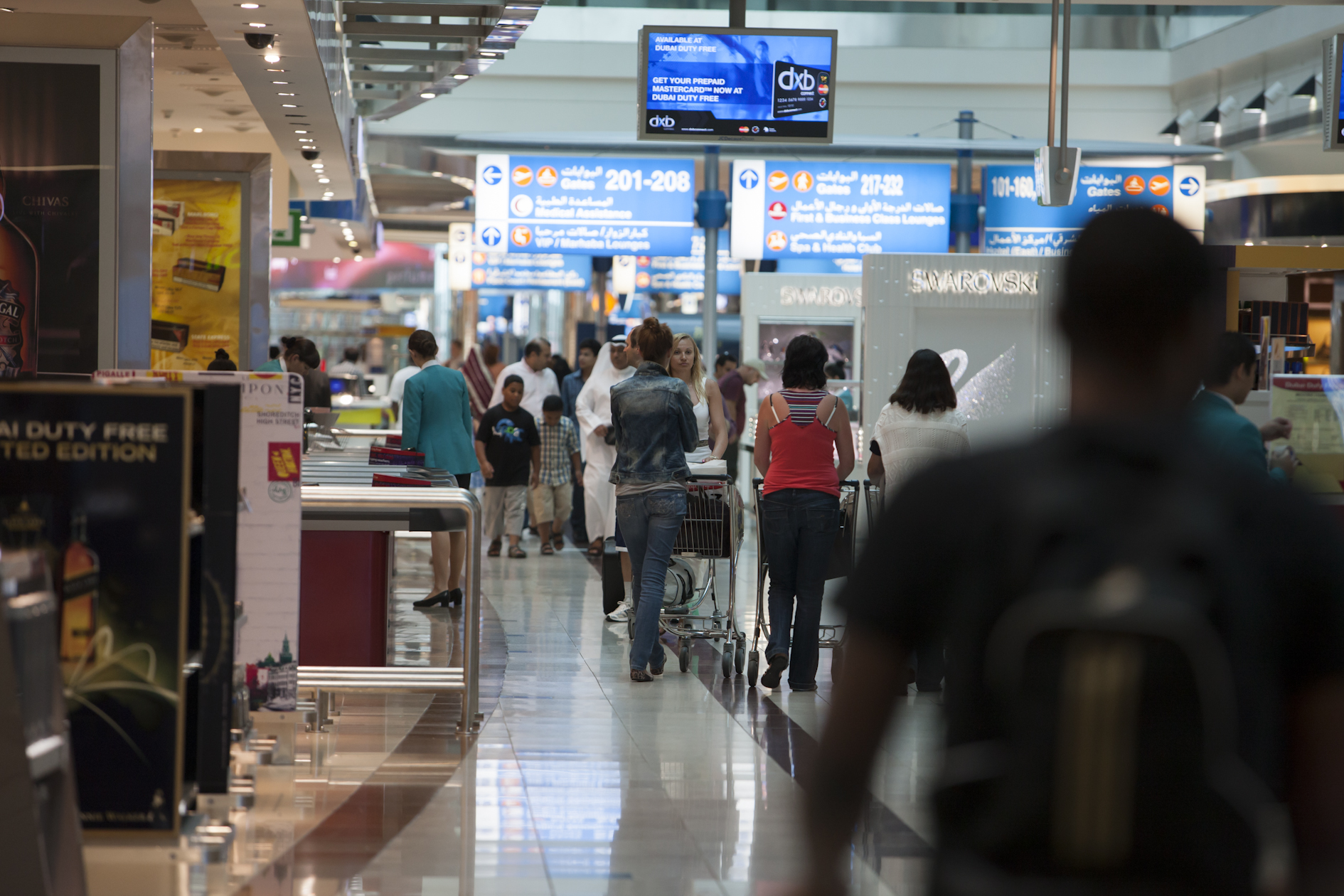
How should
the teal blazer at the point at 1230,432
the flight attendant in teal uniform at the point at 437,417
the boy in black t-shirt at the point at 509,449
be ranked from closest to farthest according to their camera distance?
the teal blazer at the point at 1230,432, the flight attendant in teal uniform at the point at 437,417, the boy in black t-shirt at the point at 509,449

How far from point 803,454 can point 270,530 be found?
283 centimetres

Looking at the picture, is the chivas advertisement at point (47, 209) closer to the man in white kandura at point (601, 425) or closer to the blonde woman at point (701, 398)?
the blonde woman at point (701, 398)

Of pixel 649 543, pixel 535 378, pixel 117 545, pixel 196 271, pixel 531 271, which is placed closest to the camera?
pixel 117 545

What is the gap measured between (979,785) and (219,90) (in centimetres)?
859

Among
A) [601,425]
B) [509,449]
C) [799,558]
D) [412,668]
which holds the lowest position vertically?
[412,668]

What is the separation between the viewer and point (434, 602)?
873 cm

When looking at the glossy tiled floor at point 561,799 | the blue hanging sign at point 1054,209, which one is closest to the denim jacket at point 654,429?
the glossy tiled floor at point 561,799

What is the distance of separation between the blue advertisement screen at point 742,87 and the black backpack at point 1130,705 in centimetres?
790

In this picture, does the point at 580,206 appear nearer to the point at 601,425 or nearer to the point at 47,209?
the point at 601,425

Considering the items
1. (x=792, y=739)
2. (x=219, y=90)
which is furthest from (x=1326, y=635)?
(x=219, y=90)

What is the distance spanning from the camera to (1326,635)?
1325 millimetres

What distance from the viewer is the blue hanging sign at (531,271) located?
732 inches

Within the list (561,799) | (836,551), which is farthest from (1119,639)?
(836,551)

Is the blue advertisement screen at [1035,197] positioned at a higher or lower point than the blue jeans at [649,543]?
higher
